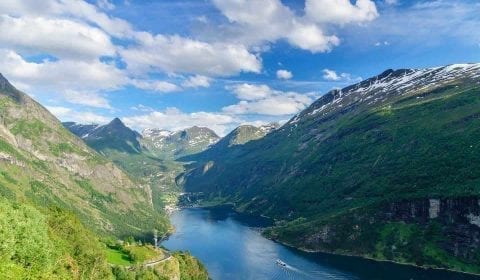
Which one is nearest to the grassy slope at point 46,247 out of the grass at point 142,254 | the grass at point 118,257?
the grass at point 118,257

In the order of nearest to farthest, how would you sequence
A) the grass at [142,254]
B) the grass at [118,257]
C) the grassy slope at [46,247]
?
the grassy slope at [46,247]
the grass at [118,257]
the grass at [142,254]

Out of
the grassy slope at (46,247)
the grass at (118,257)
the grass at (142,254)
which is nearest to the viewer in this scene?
the grassy slope at (46,247)

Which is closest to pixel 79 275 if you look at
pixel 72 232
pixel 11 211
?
pixel 72 232

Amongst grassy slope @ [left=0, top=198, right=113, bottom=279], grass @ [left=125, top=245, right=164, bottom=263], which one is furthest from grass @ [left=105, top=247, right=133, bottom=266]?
grassy slope @ [left=0, top=198, right=113, bottom=279]

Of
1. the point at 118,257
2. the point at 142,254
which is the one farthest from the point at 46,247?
the point at 142,254

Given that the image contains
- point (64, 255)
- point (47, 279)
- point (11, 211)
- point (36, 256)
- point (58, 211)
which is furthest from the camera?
point (58, 211)

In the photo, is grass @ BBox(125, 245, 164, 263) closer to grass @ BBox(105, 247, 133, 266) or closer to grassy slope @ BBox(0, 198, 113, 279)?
grass @ BBox(105, 247, 133, 266)

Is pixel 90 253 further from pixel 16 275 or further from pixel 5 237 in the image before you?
pixel 16 275

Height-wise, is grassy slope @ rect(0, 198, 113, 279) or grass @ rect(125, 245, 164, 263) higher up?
grassy slope @ rect(0, 198, 113, 279)

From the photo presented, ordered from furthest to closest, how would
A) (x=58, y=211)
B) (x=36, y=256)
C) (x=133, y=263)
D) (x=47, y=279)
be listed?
1. (x=133, y=263)
2. (x=58, y=211)
3. (x=36, y=256)
4. (x=47, y=279)

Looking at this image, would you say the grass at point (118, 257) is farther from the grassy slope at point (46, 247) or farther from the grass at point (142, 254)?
the grassy slope at point (46, 247)

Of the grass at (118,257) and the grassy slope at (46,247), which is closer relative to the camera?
the grassy slope at (46,247)
